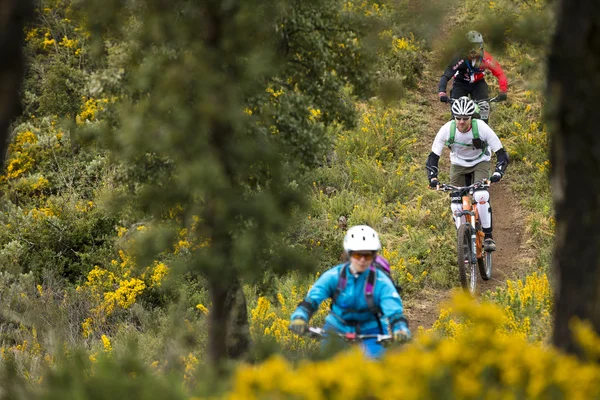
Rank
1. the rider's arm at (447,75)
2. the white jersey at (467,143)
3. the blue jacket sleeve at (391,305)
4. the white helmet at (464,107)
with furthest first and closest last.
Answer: the rider's arm at (447,75) → the white jersey at (467,143) → the white helmet at (464,107) → the blue jacket sleeve at (391,305)

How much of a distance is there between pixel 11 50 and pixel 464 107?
7.07m

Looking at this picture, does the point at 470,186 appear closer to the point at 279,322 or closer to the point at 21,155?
the point at 279,322

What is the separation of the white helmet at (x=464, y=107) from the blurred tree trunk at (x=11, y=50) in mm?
6918

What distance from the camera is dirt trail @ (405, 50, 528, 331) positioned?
10328mm

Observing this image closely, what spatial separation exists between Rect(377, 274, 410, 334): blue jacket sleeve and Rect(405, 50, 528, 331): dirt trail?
372cm

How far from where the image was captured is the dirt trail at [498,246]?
10.3 meters

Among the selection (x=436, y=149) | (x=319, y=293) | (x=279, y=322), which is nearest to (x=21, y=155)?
(x=279, y=322)

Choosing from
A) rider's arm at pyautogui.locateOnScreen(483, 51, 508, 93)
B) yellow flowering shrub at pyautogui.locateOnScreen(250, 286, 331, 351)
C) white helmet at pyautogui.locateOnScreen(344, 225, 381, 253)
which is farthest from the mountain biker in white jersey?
white helmet at pyautogui.locateOnScreen(344, 225, 381, 253)

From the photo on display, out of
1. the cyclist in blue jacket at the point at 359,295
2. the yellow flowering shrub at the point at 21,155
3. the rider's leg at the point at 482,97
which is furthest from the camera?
the yellow flowering shrub at the point at 21,155

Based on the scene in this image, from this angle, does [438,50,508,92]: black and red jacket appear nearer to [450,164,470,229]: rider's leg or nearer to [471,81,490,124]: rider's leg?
[471,81,490,124]: rider's leg

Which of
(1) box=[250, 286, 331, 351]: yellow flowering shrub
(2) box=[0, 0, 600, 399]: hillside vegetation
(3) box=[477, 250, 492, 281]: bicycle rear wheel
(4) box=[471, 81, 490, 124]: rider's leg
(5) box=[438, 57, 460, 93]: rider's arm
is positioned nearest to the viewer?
(2) box=[0, 0, 600, 399]: hillside vegetation

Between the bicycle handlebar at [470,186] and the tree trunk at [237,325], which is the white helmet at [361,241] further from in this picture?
the bicycle handlebar at [470,186]

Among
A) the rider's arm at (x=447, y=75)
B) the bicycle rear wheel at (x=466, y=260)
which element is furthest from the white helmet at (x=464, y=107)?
the rider's arm at (x=447, y=75)

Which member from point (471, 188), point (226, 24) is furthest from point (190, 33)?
point (471, 188)
